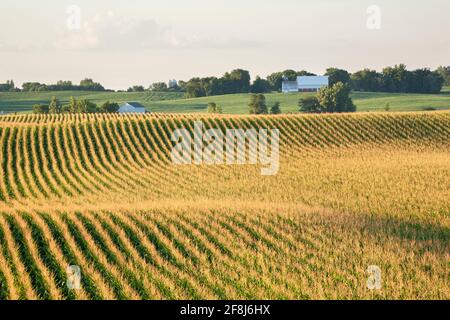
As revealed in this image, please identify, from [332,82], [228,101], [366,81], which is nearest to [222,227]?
[228,101]

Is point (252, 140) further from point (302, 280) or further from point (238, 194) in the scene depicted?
point (302, 280)

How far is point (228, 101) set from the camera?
400 ft

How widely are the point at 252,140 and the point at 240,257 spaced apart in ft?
121

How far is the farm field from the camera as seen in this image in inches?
496

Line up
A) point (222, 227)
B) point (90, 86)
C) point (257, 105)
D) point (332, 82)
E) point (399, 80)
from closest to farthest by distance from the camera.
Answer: point (222, 227) < point (257, 105) < point (399, 80) < point (332, 82) < point (90, 86)

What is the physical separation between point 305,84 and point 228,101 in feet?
70.3

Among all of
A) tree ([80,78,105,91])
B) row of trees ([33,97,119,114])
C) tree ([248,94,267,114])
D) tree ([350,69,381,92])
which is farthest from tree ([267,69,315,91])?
row of trees ([33,97,119,114])

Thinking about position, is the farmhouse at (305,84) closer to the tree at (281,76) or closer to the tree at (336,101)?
the tree at (281,76)

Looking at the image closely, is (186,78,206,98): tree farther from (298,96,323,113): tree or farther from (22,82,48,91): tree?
(298,96,323,113): tree

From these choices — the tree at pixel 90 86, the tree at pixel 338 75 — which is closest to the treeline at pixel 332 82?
the tree at pixel 338 75

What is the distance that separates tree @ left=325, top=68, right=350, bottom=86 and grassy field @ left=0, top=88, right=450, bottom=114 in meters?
9.49

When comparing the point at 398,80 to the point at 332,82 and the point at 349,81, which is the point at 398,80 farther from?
the point at 332,82

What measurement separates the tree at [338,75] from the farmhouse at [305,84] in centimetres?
187

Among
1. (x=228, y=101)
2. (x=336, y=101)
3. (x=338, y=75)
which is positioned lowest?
(x=228, y=101)
